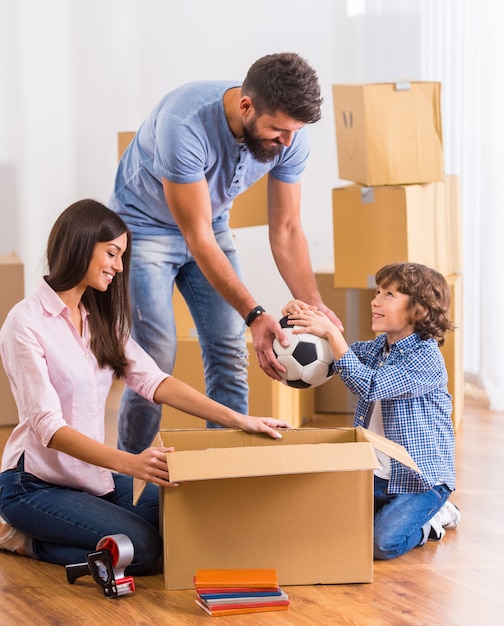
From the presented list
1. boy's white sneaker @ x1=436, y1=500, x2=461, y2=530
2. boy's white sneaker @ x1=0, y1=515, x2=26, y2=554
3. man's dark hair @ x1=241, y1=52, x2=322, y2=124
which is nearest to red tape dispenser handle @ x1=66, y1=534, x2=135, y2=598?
boy's white sneaker @ x1=0, y1=515, x2=26, y2=554

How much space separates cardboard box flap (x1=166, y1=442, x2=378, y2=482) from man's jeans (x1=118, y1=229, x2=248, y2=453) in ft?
1.80

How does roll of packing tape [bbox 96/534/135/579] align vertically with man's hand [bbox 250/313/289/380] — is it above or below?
below

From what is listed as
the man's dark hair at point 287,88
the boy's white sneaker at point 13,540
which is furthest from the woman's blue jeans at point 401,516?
the man's dark hair at point 287,88

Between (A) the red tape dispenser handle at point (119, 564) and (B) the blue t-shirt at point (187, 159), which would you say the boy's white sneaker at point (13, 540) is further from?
(B) the blue t-shirt at point (187, 159)

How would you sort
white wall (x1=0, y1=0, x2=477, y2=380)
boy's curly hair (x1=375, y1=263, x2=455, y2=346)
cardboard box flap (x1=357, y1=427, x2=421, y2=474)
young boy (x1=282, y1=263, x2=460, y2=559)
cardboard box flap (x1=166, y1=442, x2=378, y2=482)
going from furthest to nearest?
white wall (x1=0, y1=0, x2=477, y2=380) < boy's curly hair (x1=375, y1=263, x2=455, y2=346) < young boy (x1=282, y1=263, x2=460, y2=559) < cardboard box flap (x1=357, y1=427, x2=421, y2=474) < cardboard box flap (x1=166, y1=442, x2=378, y2=482)

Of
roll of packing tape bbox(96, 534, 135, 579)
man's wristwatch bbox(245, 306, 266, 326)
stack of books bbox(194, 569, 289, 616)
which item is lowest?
stack of books bbox(194, 569, 289, 616)

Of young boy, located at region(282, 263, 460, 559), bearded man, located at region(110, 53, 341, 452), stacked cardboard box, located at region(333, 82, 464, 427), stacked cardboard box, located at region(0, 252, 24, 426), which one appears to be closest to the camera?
bearded man, located at region(110, 53, 341, 452)

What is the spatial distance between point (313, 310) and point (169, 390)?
1.23ft

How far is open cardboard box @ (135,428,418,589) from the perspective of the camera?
1819 millimetres

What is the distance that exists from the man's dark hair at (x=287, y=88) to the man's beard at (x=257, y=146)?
59mm

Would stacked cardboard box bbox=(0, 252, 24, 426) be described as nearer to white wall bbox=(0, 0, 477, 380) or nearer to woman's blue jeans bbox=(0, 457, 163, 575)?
white wall bbox=(0, 0, 477, 380)

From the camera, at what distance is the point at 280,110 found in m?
1.95

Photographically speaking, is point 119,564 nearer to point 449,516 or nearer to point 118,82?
point 449,516

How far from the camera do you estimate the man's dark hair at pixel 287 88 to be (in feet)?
6.32
